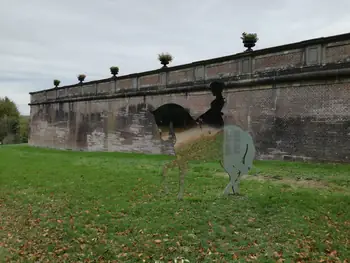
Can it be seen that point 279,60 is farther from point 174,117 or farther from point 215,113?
point 174,117

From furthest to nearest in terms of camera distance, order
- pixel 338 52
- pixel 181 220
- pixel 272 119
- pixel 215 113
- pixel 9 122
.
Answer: pixel 9 122
pixel 272 119
pixel 338 52
pixel 215 113
pixel 181 220

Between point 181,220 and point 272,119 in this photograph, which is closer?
point 181,220

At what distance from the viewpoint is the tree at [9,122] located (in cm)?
4209

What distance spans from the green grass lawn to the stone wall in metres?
2.16

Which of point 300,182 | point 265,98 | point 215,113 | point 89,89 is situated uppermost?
point 89,89

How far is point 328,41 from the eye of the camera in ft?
34.8

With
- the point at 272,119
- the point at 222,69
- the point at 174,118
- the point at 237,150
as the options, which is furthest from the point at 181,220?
the point at 222,69

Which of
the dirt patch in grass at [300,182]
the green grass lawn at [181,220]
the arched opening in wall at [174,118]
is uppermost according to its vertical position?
the arched opening in wall at [174,118]

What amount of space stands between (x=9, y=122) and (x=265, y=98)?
40.6 metres

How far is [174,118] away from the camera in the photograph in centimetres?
674

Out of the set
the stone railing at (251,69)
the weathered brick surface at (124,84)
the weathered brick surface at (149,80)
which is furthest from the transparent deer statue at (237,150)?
the weathered brick surface at (124,84)

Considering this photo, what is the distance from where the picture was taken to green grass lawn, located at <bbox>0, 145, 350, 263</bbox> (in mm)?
4621

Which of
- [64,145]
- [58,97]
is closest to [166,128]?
[64,145]

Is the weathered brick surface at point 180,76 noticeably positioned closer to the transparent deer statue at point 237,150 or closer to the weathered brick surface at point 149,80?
the weathered brick surface at point 149,80
